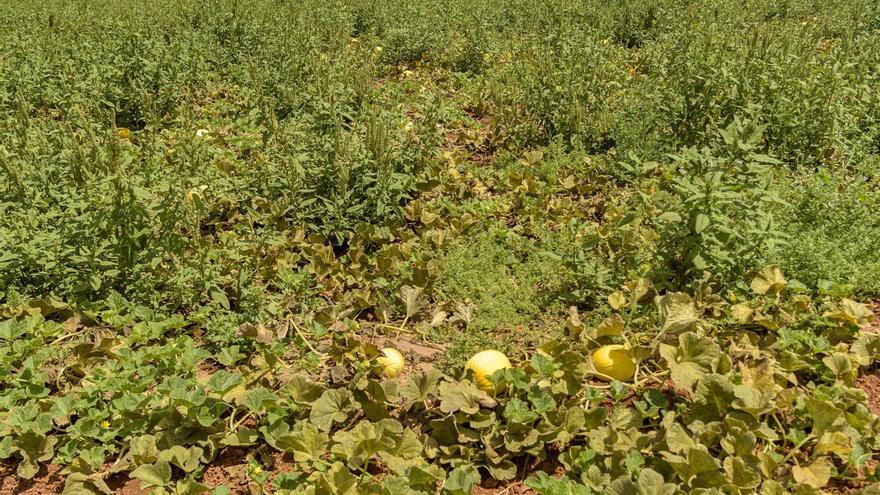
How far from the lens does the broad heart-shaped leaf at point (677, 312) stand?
3.69 m

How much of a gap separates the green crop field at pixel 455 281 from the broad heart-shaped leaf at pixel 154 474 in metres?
0.01

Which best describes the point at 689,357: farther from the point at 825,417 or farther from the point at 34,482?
the point at 34,482

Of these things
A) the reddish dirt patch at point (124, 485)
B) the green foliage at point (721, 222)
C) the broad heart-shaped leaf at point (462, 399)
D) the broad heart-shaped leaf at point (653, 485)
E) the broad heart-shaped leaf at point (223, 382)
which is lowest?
the reddish dirt patch at point (124, 485)

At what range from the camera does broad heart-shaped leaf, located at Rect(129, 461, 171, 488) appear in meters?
3.10

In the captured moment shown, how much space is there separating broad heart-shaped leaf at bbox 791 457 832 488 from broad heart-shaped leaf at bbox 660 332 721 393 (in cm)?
58

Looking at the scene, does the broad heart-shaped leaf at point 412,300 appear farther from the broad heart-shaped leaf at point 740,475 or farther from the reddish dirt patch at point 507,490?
the broad heart-shaped leaf at point 740,475

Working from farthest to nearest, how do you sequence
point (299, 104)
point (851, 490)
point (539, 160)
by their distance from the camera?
point (299, 104)
point (539, 160)
point (851, 490)

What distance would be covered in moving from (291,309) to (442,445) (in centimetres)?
152

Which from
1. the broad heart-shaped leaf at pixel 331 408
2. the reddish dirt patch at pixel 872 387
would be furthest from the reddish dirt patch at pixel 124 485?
→ the reddish dirt patch at pixel 872 387

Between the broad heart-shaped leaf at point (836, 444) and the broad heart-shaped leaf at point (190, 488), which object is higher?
the broad heart-shaped leaf at point (836, 444)

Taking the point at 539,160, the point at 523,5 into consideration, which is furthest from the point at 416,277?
the point at 523,5

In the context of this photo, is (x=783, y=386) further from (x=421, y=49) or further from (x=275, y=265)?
(x=421, y=49)

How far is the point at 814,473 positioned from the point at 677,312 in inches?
43.1

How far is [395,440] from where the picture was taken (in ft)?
10.7
